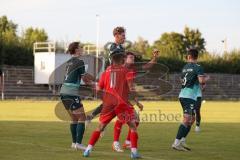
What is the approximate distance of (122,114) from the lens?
12.1m

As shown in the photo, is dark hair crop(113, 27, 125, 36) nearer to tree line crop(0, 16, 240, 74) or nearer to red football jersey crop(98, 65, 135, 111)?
red football jersey crop(98, 65, 135, 111)

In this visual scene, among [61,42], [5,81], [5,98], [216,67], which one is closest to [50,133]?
[5,98]

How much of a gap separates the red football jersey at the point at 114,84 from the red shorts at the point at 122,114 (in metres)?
0.11

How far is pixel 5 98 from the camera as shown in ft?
A: 176

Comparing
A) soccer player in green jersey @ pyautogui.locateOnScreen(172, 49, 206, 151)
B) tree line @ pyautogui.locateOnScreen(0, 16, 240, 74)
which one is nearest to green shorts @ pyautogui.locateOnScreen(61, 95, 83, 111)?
soccer player in green jersey @ pyautogui.locateOnScreen(172, 49, 206, 151)

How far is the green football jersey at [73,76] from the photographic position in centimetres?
1335

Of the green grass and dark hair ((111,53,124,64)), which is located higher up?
dark hair ((111,53,124,64))

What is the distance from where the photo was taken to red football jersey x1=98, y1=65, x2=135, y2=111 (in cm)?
1212

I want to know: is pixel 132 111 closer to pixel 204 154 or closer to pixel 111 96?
pixel 111 96

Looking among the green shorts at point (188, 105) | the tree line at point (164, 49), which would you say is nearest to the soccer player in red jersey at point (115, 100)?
the green shorts at point (188, 105)

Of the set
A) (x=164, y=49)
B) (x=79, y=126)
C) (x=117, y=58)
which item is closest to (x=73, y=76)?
(x=79, y=126)

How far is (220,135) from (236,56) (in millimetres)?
72345

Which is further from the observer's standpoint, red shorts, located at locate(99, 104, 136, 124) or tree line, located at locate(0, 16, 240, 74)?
tree line, located at locate(0, 16, 240, 74)

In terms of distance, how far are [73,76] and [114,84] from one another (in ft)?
5.05
